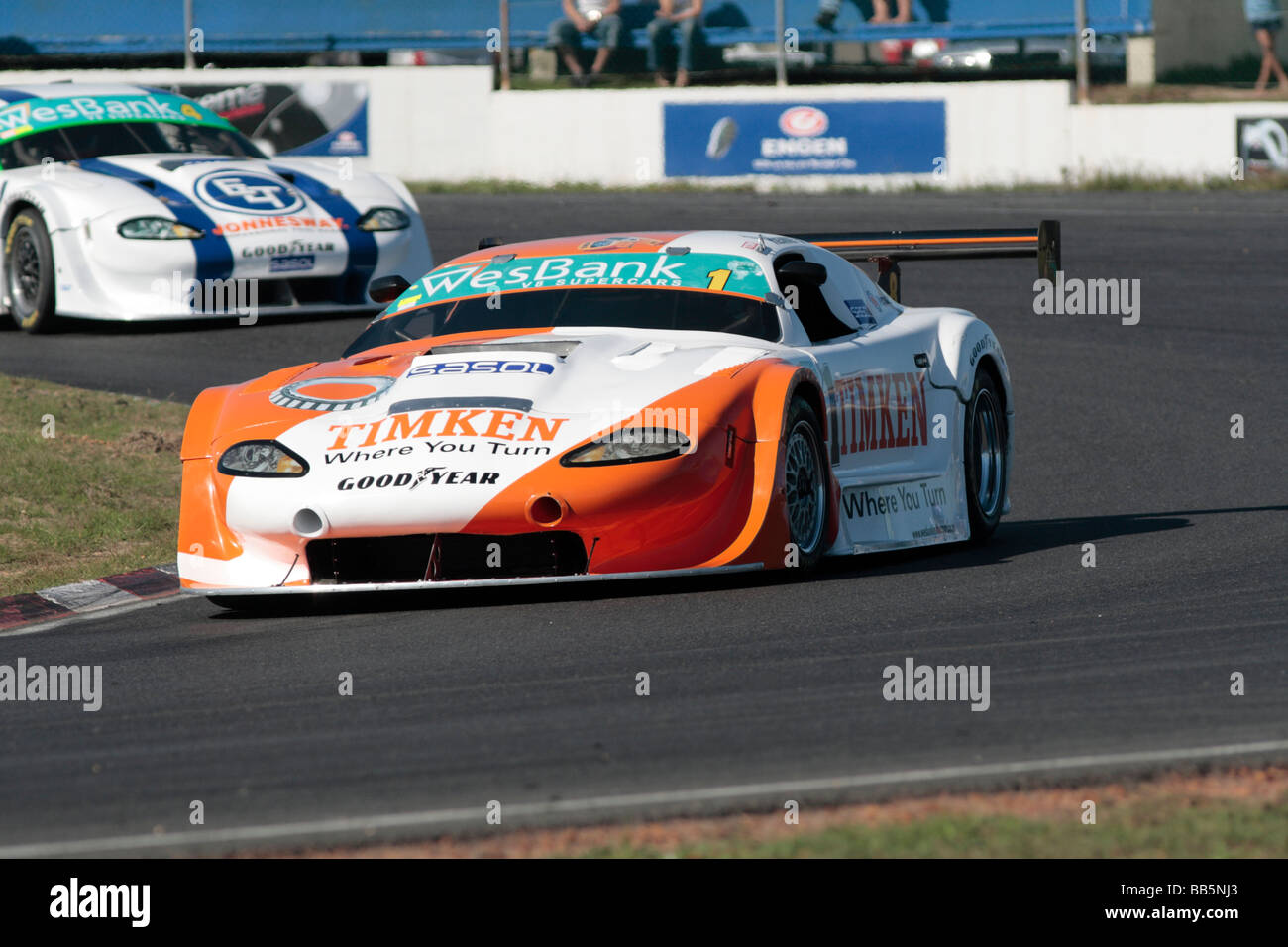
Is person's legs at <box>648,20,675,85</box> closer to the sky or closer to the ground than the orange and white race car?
closer to the sky

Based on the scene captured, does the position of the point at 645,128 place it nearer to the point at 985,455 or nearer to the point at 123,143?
the point at 123,143

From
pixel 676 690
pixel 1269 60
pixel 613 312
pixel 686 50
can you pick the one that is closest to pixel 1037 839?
pixel 676 690

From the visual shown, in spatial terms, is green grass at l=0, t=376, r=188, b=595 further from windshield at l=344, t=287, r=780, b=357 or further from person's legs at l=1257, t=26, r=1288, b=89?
person's legs at l=1257, t=26, r=1288, b=89

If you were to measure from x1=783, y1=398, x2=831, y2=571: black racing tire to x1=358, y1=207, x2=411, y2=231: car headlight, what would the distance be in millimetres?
7286

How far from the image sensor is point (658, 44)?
83.1 feet

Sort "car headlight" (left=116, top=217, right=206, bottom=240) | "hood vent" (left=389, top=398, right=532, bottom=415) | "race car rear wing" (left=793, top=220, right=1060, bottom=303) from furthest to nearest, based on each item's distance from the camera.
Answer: "car headlight" (left=116, top=217, right=206, bottom=240) < "race car rear wing" (left=793, top=220, right=1060, bottom=303) < "hood vent" (left=389, top=398, right=532, bottom=415)

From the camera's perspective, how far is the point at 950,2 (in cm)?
2462

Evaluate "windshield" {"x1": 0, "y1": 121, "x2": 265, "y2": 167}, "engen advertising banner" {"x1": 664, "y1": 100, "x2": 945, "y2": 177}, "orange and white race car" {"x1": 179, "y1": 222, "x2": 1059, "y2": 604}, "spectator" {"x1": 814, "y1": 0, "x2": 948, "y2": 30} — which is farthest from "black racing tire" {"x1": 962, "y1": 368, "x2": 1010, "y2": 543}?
"spectator" {"x1": 814, "y1": 0, "x2": 948, "y2": 30}

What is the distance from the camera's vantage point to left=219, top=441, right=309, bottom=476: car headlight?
6738mm

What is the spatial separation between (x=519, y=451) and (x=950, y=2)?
19.3 metres

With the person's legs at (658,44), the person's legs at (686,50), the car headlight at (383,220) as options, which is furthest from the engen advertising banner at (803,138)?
the car headlight at (383,220)

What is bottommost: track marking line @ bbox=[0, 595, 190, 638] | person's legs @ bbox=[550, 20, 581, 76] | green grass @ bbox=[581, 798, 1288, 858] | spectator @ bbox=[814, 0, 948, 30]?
track marking line @ bbox=[0, 595, 190, 638]

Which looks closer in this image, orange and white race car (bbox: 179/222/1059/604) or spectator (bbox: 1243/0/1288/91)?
orange and white race car (bbox: 179/222/1059/604)

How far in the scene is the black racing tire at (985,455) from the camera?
855 cm
